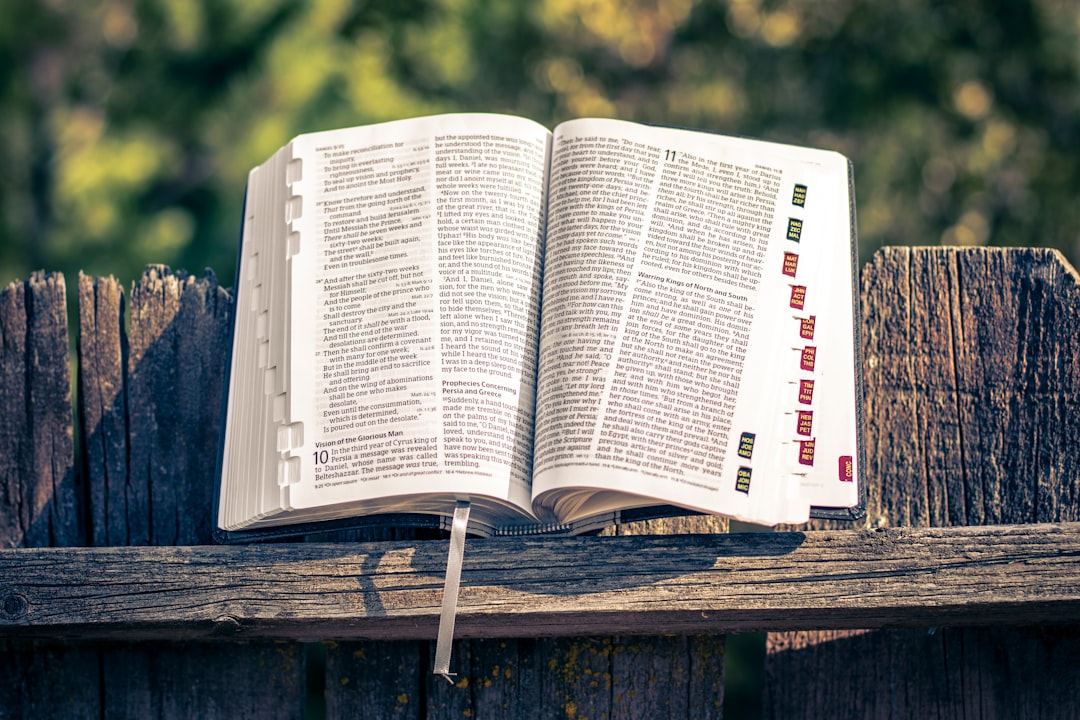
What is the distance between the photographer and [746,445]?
1102mm

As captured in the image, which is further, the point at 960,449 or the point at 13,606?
the point at 960,449

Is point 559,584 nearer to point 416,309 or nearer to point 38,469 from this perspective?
point 416,309

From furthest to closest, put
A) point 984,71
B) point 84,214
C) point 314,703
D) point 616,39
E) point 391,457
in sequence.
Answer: point 616,39
point 984,71
point 314,703
point 84,214
point 391,457

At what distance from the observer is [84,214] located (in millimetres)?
3061

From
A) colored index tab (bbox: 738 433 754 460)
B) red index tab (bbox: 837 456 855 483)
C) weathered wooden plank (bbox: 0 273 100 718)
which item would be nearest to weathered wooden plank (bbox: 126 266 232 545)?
weathered wooden plank (bbox: 0 273 100 718)

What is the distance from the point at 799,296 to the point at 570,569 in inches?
18.1

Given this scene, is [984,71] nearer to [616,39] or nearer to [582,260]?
[616,39]

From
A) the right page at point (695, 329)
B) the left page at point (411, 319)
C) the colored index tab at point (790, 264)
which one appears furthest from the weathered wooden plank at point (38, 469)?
the colored index tab at point (790, 264)

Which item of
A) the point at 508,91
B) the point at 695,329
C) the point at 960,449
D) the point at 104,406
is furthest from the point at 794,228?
the point at 508,91

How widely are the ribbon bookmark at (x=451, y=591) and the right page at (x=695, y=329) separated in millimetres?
109

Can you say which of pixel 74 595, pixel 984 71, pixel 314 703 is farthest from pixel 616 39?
pixel 74 595

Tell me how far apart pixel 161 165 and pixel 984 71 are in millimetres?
3258

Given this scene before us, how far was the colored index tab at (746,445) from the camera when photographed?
1.10 metres

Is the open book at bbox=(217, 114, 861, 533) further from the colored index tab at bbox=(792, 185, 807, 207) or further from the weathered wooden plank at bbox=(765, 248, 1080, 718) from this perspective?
the weathered wooden plank at bbox=(765, 248, 1080, 718)
